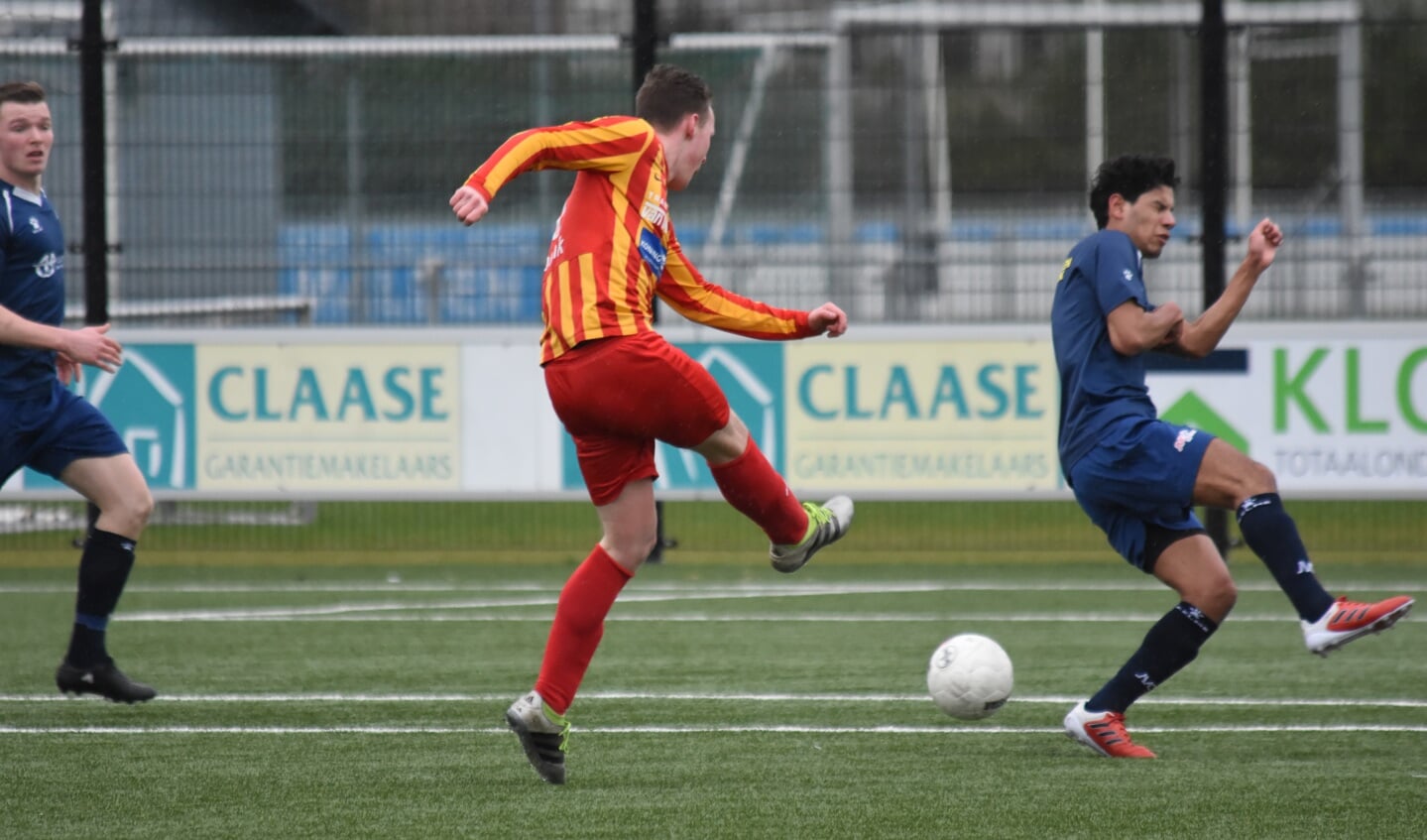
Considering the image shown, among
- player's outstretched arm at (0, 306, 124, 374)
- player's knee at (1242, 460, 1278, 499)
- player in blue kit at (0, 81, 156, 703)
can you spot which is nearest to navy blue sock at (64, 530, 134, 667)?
player in blue kit at (0, 81, 156, 703)

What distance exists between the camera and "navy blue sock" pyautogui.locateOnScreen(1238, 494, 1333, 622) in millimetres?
5039

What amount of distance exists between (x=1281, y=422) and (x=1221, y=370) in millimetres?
460

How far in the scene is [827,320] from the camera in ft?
17.3

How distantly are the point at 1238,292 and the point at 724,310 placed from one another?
1.47 metres

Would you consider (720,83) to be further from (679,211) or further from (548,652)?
(548,652)

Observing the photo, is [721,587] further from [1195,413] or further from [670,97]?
[670,97]

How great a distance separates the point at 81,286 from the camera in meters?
12.1

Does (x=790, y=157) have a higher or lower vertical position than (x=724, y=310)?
higher

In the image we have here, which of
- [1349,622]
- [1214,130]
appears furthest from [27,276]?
[1214,130]

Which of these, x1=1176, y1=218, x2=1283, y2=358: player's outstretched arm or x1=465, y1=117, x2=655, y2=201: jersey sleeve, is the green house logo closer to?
x1=1176, y1=218, x2=1283, y2=358: player's outstretched arm

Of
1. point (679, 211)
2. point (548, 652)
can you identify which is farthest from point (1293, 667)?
point (679, 211)

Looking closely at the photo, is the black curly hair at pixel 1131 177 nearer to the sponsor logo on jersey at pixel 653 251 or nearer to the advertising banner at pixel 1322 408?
the sponsor logo on jersey at pixel 653 251

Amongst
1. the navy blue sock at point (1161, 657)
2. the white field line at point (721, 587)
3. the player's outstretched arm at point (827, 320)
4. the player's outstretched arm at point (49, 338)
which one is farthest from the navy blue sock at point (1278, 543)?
the white field line at point (721, 587)

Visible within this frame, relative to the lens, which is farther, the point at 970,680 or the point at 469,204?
the point at 970,680
